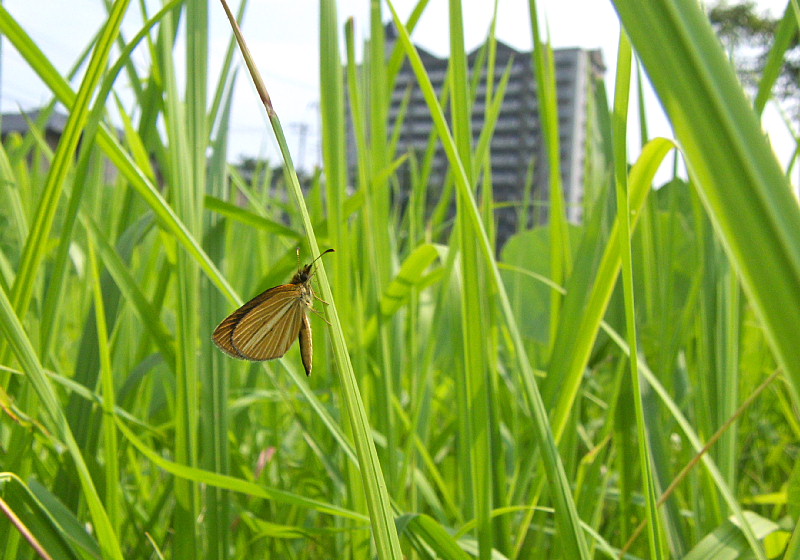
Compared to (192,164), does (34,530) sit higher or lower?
lower

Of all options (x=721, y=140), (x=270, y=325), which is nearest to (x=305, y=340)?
(x=270, y=325)

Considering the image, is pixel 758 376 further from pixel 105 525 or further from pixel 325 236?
pixel 105 525

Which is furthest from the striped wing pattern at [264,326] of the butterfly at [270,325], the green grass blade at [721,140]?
the green grass blade at [721,140]

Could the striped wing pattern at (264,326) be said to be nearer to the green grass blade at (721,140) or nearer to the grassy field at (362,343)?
the grassy field at (362,343)

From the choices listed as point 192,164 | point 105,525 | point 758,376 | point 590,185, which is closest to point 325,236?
point 192,164

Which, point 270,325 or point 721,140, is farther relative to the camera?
point 270,325

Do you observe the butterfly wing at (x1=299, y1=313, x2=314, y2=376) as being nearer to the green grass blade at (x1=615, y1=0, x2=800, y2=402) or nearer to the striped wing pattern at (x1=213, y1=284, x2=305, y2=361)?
the striped wing pattern at (x1=213, y1=284, x2=305, y2=361)

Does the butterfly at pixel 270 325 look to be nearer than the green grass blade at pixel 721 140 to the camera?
No

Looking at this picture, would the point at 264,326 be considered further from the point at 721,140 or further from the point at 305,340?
the point at 721,140
